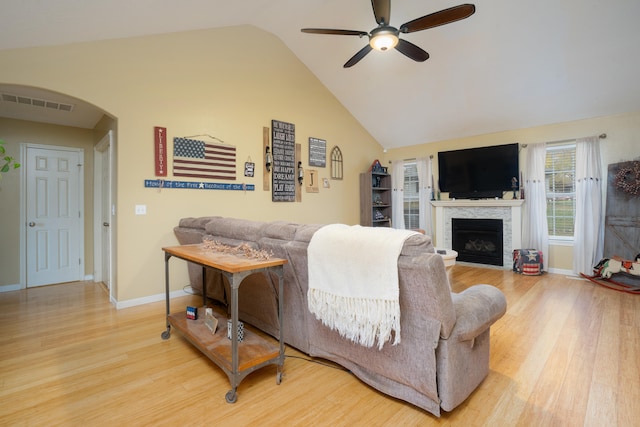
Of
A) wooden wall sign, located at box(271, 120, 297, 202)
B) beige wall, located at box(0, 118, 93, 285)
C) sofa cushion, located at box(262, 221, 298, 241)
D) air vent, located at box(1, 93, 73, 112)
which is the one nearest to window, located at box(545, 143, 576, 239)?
wooden wall sign, located at box(271, 120, 297, 202)

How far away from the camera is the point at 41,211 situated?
→ 4.33m

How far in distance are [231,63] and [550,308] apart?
201 inches

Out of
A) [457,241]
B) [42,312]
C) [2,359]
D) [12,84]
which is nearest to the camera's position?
[2,359]

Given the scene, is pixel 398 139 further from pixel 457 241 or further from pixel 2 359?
pixel 2 359

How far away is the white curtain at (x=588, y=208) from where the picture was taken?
4.58 m

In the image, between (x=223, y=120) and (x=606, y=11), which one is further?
(x=223, y=120)

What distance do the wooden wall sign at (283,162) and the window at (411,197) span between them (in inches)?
115

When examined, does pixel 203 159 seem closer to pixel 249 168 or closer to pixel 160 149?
pixel 160 149

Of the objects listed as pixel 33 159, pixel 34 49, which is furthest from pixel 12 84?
pixel 33 159

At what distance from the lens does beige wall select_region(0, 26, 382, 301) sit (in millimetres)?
3217

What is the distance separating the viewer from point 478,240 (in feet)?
19.2

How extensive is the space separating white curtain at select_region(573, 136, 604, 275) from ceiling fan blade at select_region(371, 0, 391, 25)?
4.02 m

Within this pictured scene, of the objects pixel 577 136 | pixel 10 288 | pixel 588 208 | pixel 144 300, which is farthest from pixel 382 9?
pixel 10 288

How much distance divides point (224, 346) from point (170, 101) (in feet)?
10.3
